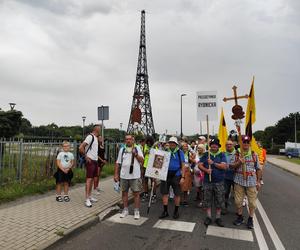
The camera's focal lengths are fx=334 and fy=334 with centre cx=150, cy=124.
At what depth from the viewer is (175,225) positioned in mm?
6621

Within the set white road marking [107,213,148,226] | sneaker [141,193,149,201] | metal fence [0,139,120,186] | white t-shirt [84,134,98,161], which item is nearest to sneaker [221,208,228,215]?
white road marking [107,213,148,226]

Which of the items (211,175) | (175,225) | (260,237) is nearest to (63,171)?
(175,225)

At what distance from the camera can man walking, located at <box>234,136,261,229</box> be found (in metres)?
6.73

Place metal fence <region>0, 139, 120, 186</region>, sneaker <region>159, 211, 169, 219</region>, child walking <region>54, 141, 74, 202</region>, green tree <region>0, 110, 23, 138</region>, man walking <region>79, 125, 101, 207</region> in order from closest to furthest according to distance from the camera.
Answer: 1. sneaker <region>159, 211, 169, 219</region>
2. man walking <region>79, 125, 101, 207</region>
3. child walking <region>54, 141, 74, 202</region>
4. metal fence <region>0, 139, 120, 186</region>
5. green tree <region>0, 110, 23, 138</region>

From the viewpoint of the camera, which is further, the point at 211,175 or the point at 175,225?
the point at 211,175

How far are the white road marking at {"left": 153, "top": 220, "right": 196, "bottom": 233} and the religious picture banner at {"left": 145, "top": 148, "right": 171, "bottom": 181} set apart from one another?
90cm

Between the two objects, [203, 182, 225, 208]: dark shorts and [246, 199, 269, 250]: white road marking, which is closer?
[246, 199, 269, 250]: white road marking

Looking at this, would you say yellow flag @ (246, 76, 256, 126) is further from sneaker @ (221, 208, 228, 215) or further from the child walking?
the child walking

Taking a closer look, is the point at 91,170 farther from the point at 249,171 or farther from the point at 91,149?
the point at 249,171

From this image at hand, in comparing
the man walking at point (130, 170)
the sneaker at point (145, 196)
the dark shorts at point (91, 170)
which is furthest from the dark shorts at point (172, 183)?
the sneaker at point (145, 196)

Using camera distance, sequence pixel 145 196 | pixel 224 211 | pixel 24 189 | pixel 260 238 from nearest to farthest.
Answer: pixel 260 238, pixel 224 211, pixel 24 189, pixel 145 196

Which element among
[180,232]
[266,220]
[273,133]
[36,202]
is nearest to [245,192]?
[266,220]

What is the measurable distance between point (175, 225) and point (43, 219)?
255 cm

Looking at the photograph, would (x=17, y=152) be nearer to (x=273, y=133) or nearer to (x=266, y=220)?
(x=266, y=220)
